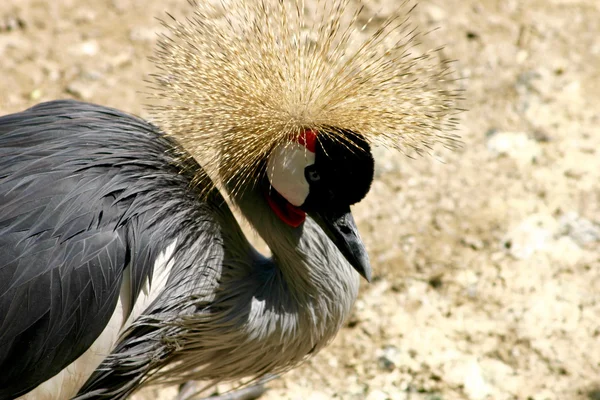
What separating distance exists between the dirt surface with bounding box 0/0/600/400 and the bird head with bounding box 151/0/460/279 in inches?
7.1

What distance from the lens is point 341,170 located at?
5.00ft

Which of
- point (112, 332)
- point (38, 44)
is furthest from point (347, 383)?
point (38, 44)

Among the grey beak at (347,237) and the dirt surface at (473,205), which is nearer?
the grey beak at (347,237)

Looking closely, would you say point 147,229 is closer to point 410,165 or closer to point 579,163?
point 410,165

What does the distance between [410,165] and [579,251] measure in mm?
620

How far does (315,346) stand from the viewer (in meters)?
1.84

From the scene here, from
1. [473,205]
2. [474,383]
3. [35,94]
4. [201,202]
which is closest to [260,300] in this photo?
[201,202]

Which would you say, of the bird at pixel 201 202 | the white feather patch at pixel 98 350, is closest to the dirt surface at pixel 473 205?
the bird at pixel 201 202

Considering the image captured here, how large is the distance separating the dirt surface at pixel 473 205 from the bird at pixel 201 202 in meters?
0.29

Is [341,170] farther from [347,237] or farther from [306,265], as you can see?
[306,265]

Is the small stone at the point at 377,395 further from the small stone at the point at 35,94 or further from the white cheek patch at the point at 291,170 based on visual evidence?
the small stone at the point at 35,94

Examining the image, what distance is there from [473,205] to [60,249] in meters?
1.40

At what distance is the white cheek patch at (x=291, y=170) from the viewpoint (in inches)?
60.8

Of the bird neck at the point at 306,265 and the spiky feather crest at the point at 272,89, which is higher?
the spiky feather crest at the point at 272,89
